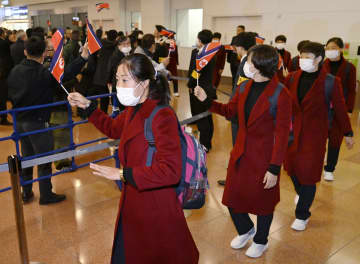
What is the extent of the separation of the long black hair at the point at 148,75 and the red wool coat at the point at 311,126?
158 cm

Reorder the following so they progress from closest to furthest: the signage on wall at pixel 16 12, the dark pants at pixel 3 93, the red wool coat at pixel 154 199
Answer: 1. the red wool coat at pixel 154 199
2. the dark pants at pixel 3 93
3. the signage on wall at pixel 16 12

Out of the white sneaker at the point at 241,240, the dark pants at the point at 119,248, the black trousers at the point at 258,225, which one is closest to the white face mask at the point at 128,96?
the dark pants at the point at 119,248

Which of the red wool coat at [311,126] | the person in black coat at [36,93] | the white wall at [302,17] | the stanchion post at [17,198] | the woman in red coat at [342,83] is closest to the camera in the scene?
the stanchion post at [17,198]

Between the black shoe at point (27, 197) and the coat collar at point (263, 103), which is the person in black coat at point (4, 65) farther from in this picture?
the coat collar at point (263, 103)

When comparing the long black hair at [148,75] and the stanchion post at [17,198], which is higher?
the long black hair at [148,75]

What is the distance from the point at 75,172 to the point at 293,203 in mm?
2783

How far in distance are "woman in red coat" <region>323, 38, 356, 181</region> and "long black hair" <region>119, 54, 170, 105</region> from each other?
3.19m

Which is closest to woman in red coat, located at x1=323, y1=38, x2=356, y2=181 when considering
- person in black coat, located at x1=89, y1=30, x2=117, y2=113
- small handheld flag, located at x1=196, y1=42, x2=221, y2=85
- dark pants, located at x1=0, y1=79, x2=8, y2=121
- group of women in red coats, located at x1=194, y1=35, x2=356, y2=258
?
group of women in red coats, located at x1=194, y1=35, x2=356, y2=258

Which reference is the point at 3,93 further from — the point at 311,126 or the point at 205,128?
the point at 311,126

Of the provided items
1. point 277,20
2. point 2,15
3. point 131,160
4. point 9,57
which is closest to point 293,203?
point 131,160

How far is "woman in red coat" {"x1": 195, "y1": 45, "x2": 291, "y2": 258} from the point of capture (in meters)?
2.43

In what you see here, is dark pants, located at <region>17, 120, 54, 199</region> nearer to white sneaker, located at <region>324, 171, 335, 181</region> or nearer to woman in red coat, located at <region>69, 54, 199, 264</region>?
woman in red coat, located at <region>69, 54, 199, 264</region>

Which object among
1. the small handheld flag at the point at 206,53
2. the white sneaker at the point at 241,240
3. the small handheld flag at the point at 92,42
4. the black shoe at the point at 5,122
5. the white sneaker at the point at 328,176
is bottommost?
the black shoe at the point at 5,122

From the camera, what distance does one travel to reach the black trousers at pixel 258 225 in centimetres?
277
